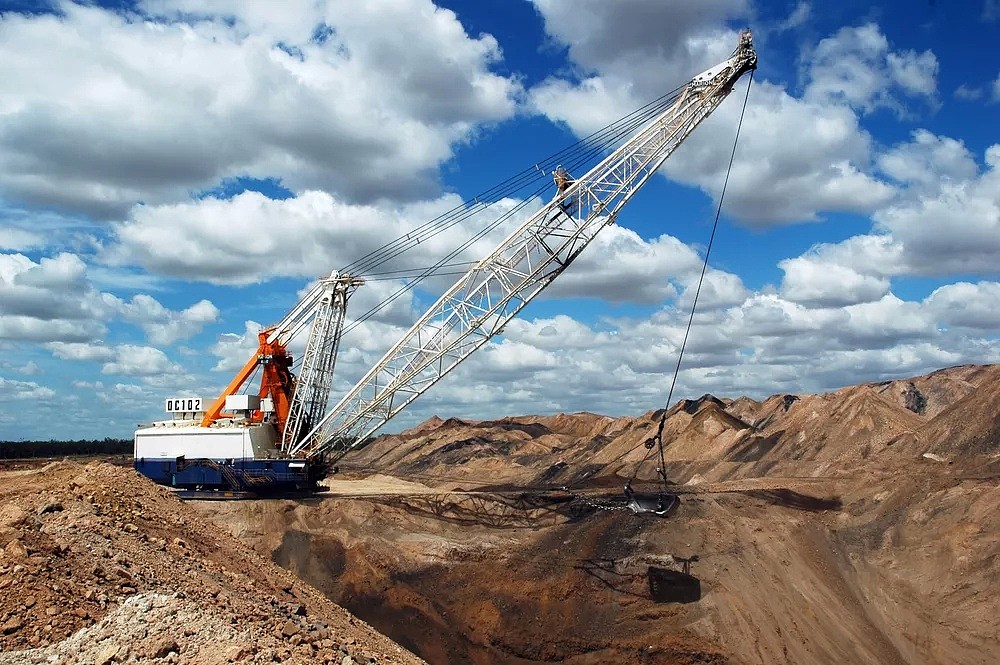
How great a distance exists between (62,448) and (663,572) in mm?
76289

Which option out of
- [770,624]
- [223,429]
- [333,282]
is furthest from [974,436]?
[223,429]

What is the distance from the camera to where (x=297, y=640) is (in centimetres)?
941

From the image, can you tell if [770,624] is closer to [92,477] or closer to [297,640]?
[297,640]

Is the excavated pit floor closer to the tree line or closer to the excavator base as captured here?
the excavator base

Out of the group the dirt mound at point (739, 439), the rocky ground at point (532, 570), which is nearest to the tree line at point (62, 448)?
the dirt mound at point (739, 439)

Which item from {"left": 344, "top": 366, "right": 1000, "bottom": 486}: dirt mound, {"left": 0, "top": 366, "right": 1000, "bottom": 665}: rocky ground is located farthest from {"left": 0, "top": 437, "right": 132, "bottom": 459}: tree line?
{"left": 0, "top": 366, "right": 1000, "bottom": 665}: rocky ground

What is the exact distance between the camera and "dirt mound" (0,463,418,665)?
820 cm

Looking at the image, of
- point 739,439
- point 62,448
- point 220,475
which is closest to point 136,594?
point 220,475

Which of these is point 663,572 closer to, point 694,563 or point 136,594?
point 694,563

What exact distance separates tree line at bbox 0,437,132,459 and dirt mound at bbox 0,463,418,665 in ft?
208

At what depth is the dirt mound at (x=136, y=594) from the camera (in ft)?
26.9

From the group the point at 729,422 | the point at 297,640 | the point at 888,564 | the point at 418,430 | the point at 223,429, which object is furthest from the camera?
the point at 418,430

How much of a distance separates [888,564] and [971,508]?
3232 mm

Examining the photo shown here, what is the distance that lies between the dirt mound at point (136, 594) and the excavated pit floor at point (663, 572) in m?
7.60
